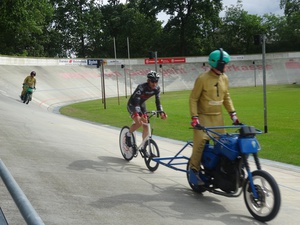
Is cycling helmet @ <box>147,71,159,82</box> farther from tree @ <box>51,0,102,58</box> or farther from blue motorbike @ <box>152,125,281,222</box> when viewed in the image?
tree @ <box>51,0,102,58</box>

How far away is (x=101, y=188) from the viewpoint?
17.8ft

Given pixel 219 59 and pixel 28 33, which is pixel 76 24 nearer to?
pixel 28 33

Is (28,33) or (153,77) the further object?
(28,33)

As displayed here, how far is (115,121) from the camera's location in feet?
58.3

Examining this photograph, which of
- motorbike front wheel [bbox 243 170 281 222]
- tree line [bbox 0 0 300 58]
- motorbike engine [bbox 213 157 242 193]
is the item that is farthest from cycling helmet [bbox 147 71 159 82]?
tree line [bbox 0 0 300 58]

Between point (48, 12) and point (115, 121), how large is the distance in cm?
4433

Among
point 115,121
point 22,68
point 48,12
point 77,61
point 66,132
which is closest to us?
point 66,132

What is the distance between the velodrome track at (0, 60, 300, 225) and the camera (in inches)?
171

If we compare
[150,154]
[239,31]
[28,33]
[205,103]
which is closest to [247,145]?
[205,103]

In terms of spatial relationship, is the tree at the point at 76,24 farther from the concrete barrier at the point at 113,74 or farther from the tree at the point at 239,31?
the tree at the point at 239,31

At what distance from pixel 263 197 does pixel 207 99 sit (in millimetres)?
1631

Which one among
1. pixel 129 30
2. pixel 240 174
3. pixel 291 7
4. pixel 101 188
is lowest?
pixel 101 188

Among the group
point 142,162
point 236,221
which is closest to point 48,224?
point 236,221

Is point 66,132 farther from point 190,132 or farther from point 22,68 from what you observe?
point 22,68
